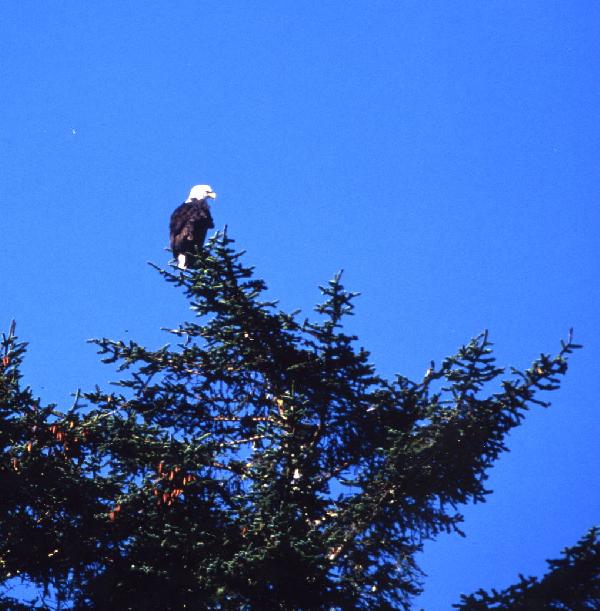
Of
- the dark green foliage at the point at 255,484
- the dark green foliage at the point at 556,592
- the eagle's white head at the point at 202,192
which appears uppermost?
the eagle's white head at the point at 202,192

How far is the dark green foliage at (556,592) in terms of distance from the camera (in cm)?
568

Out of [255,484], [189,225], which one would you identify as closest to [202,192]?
[189,225]

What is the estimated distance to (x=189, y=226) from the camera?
632 inches

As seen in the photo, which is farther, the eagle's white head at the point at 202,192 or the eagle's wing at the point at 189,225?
the eagle's white head at the point at 202,192

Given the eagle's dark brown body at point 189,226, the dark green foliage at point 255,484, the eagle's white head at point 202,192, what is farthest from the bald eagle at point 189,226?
the dark green foliage at point 255,484

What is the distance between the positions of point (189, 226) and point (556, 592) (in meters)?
11.6

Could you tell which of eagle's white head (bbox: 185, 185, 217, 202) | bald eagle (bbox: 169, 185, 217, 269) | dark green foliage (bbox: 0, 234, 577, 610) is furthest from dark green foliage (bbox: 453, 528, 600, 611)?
eagle's white head (bbox: 185, 185, 217, 202)

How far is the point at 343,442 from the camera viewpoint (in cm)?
→ 886

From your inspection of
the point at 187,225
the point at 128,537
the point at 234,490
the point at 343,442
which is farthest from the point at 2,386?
the point at 187,225

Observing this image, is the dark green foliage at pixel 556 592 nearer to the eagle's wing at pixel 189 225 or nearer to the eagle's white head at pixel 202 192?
the eagle's wing at pixel 189 225

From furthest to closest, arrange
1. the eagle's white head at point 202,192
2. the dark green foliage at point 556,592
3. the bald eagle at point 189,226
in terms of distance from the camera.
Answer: the eagle's white head at point 202,192 < the bald eagle at point 189,226 < the dark green foliage at point 556,592

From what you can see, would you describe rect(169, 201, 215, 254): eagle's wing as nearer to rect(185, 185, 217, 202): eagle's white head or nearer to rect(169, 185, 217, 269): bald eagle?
rect(169, 185, 217, 269): bald eagle

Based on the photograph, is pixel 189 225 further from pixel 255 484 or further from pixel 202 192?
pixel 255 484

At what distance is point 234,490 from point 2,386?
243 cm
